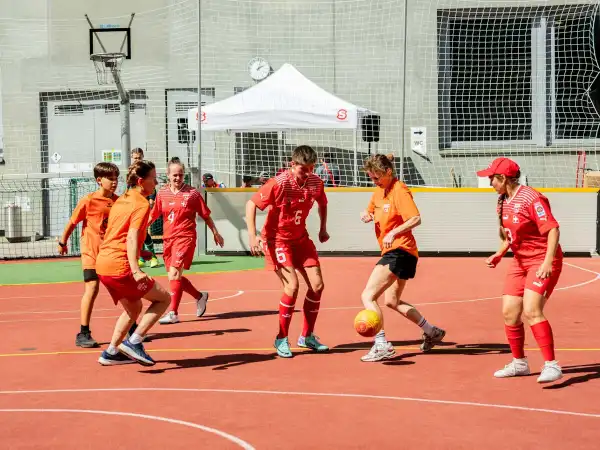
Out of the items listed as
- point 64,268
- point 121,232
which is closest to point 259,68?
point 64,268

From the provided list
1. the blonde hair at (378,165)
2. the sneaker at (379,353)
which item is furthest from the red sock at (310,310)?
the blonde hair at (378,165)

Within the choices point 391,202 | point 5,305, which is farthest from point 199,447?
point 5,305

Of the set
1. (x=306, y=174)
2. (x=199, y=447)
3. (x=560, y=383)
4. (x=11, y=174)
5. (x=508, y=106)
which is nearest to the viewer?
(x=199, y=447)

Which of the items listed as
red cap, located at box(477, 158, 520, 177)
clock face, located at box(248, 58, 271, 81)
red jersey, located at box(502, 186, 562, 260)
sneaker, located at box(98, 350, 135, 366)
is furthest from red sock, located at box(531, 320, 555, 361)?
clock face, located at box(248, 58, 271, 81)

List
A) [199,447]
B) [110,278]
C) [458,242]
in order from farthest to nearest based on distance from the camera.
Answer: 1. [458,242]
2. [110,278]
3. [199,447]

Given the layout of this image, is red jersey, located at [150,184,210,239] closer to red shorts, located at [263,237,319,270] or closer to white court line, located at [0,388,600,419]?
red shorts, located at [263,237,319,270]

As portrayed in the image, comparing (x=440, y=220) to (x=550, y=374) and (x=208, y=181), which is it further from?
(x=550, y=374)

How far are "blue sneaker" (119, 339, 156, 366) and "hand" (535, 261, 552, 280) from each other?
11.4 feet

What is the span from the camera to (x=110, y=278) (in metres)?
8.85

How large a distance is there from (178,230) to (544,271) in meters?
5.38

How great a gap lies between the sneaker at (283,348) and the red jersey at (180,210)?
2.94 meters

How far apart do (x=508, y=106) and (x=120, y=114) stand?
9.97 meters

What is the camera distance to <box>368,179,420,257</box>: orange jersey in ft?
30.5

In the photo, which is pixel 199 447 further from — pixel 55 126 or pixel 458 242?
pixel 55 126
